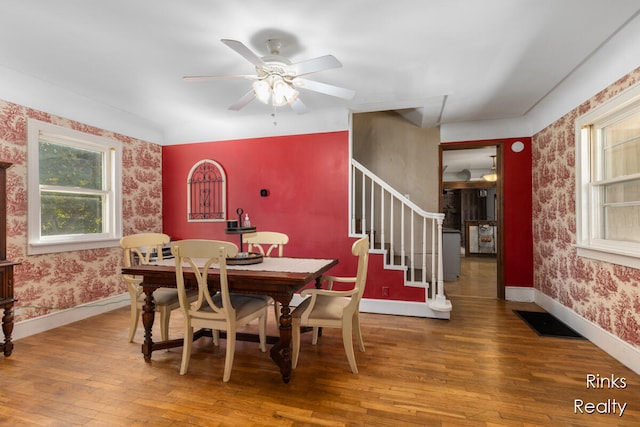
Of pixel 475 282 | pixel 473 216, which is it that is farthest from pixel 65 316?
pixel 473 216

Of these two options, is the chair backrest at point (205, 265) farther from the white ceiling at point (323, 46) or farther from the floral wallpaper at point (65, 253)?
the floral wallpaper at point (65, 253)

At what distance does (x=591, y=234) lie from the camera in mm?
2836

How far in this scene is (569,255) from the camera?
320 centimetres

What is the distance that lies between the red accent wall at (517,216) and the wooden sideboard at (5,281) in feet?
17.6

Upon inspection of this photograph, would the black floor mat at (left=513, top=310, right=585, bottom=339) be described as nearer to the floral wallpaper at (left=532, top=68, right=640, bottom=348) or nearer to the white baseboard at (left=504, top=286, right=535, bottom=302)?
the floral wallpaper at (left=532, top=68, right=640, bottom=348)

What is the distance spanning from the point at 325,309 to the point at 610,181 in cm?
263

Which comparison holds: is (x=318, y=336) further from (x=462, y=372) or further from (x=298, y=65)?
(x=298, y=65)

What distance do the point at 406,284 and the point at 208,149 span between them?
332 cm

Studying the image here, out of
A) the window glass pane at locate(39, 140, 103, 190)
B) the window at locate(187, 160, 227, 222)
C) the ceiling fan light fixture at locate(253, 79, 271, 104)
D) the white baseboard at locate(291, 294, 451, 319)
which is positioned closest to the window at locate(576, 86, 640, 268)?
the white baseboard at locate(291, 294, 451, 319)

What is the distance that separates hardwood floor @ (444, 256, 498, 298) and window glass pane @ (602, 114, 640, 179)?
2330 mm

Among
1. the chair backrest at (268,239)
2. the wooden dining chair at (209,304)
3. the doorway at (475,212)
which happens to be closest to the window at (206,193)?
the chair backrest at (268,239)

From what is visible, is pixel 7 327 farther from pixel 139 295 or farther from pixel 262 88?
pixel 262 88

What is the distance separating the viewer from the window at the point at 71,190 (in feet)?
10.1

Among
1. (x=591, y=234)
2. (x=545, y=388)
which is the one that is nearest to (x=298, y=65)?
(x=545, y=388)
